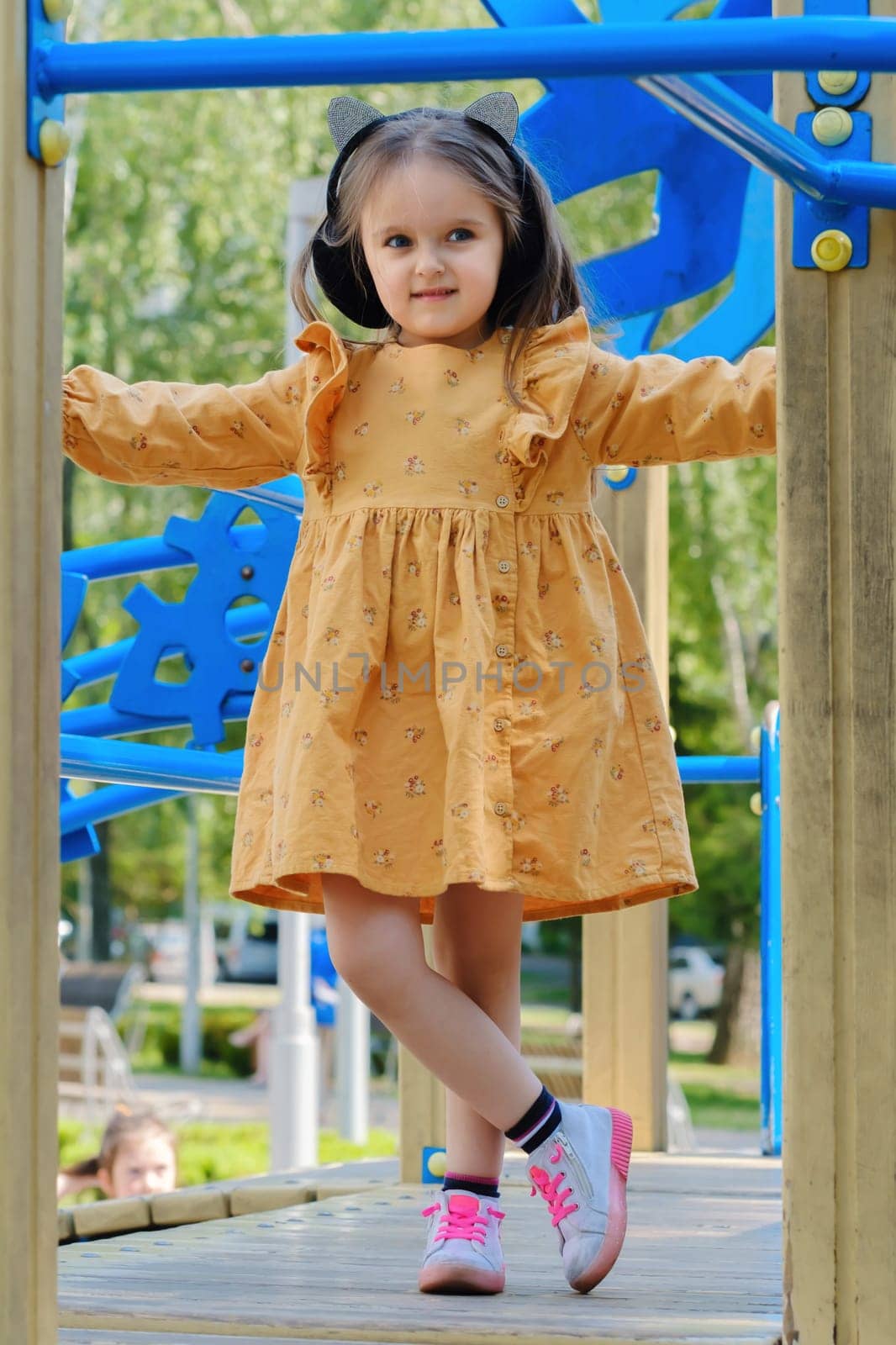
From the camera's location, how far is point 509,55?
1478 millimetres

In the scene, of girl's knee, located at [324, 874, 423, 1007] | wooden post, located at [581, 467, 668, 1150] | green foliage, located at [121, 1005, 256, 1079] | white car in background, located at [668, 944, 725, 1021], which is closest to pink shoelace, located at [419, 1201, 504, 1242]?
girl's knee, located at [324, 874, 423, 1007]

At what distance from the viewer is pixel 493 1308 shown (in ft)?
6.05

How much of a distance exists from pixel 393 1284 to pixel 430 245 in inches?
47.0

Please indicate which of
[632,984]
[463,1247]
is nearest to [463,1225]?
[463,1247]

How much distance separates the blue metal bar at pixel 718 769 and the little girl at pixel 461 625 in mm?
1439

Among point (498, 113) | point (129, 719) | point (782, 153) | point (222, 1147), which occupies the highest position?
point (498, 113)

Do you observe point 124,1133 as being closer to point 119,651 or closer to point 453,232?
point 119,651

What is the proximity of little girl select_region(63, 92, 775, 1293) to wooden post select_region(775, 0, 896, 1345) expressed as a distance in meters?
0.36

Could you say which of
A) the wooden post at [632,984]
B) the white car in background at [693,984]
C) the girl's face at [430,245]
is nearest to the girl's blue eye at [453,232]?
the girl's face at [430,245]

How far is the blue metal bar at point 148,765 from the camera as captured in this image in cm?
271

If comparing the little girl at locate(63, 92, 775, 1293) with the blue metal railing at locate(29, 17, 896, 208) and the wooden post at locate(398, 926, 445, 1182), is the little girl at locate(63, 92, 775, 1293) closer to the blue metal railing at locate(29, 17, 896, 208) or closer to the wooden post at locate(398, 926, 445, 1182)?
the blue metal railing at locate(29, 17, 896, 208)

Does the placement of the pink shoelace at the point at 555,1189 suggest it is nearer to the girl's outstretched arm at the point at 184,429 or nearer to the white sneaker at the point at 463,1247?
the white sneaker at the point at 463,1247

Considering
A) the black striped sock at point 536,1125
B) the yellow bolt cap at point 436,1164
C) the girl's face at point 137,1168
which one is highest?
the black striped sock at point 536,1125

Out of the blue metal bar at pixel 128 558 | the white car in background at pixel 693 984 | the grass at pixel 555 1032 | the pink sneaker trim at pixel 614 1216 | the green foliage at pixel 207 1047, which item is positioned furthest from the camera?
the white car in background at pixel 693 984
